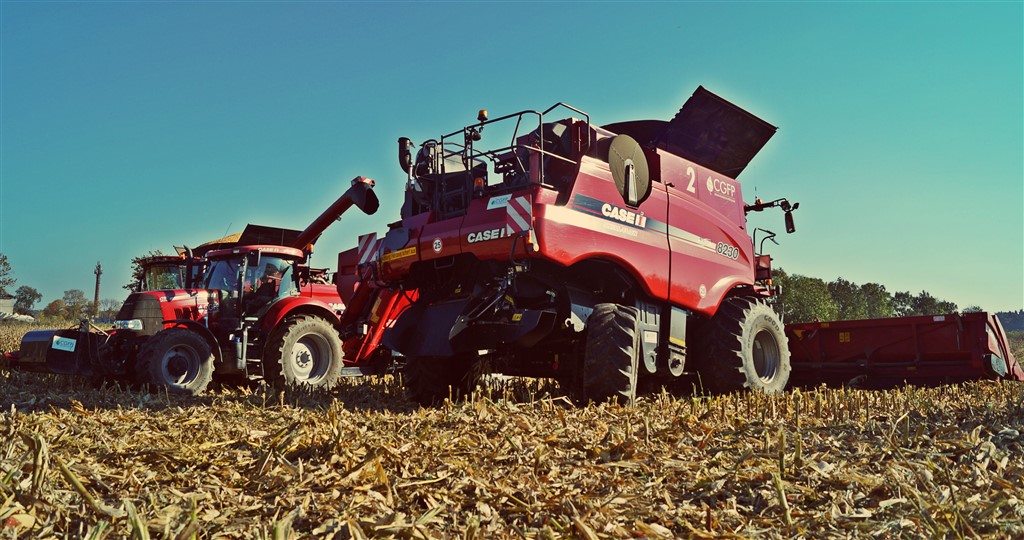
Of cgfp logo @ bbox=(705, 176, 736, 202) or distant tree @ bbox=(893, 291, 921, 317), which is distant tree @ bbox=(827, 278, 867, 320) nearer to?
distant tree @ bbox=(893, 291, 921, 317)

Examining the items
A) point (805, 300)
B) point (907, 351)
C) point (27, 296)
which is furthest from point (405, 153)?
point (27, 296)

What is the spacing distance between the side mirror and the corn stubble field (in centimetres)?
276

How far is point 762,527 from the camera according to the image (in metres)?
2.47

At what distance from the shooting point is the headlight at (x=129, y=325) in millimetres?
8414

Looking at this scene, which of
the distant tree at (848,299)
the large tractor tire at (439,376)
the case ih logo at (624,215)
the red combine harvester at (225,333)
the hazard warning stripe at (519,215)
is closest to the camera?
the hazard warning stripe at (519,215)

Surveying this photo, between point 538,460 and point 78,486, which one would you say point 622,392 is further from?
point 78,486

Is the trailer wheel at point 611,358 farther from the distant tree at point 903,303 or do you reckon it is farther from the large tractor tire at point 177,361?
the distant tree at point 903,303

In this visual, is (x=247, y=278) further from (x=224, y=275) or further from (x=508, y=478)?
(x=508, y=478)

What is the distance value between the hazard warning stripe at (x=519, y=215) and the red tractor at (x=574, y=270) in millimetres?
11

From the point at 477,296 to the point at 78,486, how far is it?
128 inches

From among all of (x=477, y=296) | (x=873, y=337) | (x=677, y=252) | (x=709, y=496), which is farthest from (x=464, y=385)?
(x=873, y=337)

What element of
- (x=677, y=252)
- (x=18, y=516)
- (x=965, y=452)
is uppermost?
(x=677, y=252)

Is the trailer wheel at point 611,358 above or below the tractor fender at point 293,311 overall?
below

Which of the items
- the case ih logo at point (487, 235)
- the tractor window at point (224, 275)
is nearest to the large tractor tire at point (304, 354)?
the tractor window at point (224, 275)
